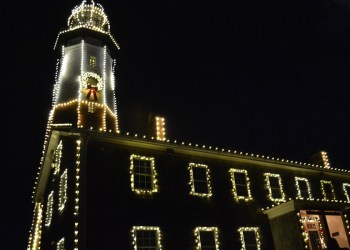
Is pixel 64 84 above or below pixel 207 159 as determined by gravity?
above

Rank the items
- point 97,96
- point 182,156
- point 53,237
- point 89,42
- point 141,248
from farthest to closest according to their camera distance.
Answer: point 89,42 → point 97,96 → point 182,156 → point 53,237 → point 141,248

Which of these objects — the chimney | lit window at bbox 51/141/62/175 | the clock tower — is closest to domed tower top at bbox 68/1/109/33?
the clock tower

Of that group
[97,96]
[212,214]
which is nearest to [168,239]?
[212,214]

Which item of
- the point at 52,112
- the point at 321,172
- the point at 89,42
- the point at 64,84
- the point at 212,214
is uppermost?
the point at 89,42

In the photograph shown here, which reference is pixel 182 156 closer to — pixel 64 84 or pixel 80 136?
pixel 80 136

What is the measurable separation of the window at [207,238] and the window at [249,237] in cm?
171

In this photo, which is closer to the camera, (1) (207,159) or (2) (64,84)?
(1) (207,159)

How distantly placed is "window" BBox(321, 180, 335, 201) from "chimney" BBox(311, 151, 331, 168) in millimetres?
2453

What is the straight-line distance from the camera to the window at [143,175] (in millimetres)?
17875

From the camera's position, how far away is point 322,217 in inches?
793

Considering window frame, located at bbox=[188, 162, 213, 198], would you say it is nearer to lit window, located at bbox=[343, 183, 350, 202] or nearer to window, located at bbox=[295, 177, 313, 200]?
window, located at bbox=[295, 177, 313, 200]

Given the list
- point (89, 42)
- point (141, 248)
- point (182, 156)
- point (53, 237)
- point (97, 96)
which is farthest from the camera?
point (89, 42)

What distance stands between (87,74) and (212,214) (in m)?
12.9

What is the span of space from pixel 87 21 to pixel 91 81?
7044 mm
